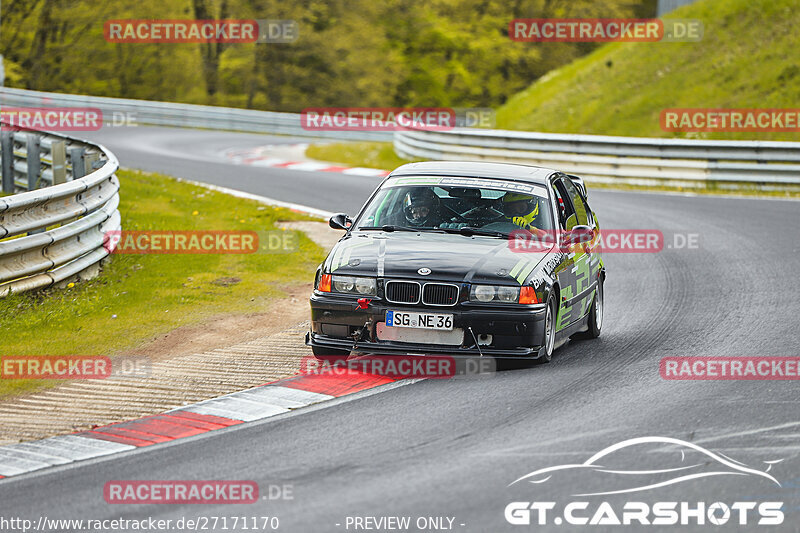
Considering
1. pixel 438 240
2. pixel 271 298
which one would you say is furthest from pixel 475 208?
pixel 271 298

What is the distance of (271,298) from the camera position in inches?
460

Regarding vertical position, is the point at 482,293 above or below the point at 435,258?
below

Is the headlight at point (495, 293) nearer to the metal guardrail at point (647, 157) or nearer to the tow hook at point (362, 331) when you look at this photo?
the tow hook at point (362, 331)

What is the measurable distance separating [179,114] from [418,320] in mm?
33070

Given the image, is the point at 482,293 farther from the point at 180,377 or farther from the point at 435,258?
the point at 180,377

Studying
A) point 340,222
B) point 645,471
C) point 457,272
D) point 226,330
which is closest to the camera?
point 645,471

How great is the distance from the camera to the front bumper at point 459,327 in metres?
8.17

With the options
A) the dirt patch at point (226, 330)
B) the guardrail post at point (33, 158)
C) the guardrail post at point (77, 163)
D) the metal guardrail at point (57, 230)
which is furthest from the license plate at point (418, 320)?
the guardrail post at point (33, 158)

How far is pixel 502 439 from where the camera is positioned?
6.67 m

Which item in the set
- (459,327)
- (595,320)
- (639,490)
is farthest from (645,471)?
(595,320)

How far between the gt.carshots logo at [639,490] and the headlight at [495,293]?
1884 millimetres

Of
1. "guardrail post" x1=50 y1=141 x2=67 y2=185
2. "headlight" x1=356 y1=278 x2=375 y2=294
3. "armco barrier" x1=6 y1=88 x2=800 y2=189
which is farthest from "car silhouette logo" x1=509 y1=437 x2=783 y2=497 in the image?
"armco barrier" x1=6 y1=88 x2=800 y2=189

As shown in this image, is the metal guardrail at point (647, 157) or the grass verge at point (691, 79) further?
Answer: the grass verge at point (691, 79)

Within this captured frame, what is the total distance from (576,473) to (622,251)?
9800 millimetres
